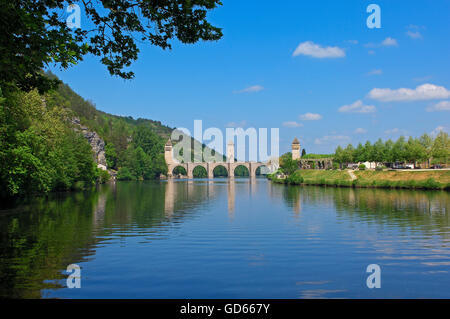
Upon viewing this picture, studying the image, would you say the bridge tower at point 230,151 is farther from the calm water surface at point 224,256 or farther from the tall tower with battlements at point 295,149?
the calm water surface at point 224,256

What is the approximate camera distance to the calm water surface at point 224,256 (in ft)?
37.0

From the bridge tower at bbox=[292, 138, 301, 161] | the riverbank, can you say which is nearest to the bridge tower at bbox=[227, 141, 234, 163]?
the bridge tower at bbox=[292, 138, 301, 161]

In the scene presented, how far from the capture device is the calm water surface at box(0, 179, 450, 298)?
11273mm

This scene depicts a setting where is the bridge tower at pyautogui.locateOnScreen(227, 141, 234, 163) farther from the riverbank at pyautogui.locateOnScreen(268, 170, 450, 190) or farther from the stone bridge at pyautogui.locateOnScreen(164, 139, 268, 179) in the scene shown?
the riverbank at pyautogui.locateOnScreen(268, 170, 450, 190)

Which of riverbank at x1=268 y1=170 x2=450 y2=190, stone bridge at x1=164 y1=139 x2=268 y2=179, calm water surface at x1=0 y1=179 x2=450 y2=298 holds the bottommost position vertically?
calm water surface at x1=0 y1=179 x2=450 y2=298

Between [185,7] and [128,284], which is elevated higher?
[185,7]

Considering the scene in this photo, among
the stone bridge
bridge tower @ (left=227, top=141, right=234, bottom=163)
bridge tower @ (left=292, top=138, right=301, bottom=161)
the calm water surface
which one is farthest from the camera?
bridge tower @ (left=227, top=141, right=234, bottom=163)

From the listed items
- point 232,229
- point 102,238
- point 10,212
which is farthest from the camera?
point 10,212

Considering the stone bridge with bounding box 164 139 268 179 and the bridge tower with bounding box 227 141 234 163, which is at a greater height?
the bridge tower with bounding box 227 141 234 163

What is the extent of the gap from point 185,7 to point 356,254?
475 inches

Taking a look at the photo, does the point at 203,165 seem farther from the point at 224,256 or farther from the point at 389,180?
the point at 224,256
